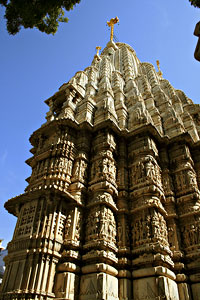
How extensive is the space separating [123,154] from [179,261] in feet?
21.5

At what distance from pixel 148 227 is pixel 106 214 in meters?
2.01

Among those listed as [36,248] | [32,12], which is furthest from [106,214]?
[32,12]

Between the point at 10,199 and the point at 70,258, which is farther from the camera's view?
the point at 10,199

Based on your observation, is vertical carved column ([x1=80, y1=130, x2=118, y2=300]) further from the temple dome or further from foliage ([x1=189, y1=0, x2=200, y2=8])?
foliage ([x1=189, y1=0, x2=200, y2=8])

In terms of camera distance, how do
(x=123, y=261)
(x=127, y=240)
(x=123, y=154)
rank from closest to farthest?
1. (x=123, y=261)
2. (x=127, y=240)
3. (x=123, y=154)

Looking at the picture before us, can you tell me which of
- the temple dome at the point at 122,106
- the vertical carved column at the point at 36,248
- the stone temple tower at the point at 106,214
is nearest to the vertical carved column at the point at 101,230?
the stone temple tower at the point at 106,214

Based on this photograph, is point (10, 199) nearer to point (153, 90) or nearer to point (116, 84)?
point (116, 84)

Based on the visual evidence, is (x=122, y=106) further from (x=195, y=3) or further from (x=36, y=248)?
(x=36, y=248)

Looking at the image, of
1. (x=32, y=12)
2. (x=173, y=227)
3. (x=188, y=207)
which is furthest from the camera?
(x=188, y=207)

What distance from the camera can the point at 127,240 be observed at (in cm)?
1084

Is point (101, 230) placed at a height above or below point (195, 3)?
below

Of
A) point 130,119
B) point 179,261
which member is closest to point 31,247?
point 179,261

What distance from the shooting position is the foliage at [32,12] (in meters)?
7.34

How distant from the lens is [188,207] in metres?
12.3
